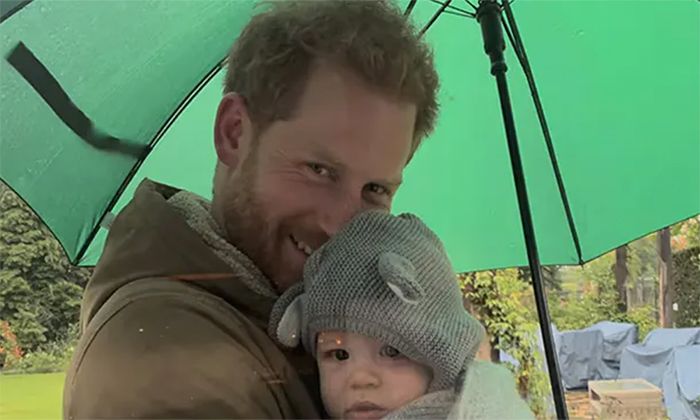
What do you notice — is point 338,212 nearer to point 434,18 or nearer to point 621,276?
point 434,18

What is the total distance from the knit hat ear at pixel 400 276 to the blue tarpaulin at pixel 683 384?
1.17 ft

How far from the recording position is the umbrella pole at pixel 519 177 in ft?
2.43

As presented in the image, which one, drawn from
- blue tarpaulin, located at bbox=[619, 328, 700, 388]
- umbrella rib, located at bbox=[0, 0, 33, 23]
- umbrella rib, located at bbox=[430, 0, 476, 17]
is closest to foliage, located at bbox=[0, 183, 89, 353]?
umbrella rib, located at bbox=[0, 0, 33, 23]

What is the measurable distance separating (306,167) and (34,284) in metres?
0.25

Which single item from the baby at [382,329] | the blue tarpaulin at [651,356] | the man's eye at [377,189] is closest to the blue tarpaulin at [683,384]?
the blue tarpaulin at [651,356]

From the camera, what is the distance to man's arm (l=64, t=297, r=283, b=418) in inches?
21.0

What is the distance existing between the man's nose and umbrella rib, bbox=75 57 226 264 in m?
0.15

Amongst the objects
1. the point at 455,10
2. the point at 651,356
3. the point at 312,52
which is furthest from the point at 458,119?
the point at 651,356

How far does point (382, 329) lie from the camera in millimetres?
562

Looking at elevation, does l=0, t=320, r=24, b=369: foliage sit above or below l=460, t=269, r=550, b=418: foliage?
above

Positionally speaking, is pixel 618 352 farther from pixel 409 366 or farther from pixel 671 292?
pixel 409 366

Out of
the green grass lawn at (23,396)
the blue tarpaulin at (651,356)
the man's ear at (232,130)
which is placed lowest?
the blue tarpaulin at (651,356)

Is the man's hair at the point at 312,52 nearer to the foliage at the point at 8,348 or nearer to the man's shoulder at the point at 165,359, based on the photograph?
the man's shoulder at the point at 165,359

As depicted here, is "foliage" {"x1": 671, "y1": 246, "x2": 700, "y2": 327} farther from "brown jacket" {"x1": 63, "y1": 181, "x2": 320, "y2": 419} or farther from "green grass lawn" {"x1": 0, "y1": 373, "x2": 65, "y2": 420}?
"green grass lawn" {"x1": 0, "y1": 373, "x2": 65, "y2": 420}
